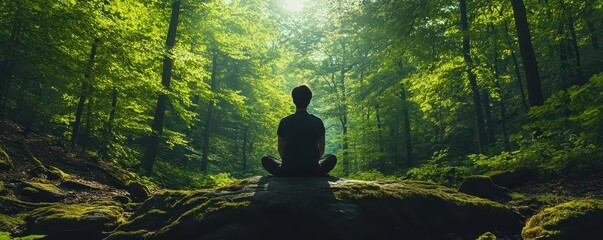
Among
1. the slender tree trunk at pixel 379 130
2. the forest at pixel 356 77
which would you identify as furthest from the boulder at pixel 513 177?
the slender tree trunk at pixel 379 130

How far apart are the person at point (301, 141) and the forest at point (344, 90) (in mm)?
764

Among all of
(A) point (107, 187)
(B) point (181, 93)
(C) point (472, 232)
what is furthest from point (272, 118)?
(C) point (472, 232)

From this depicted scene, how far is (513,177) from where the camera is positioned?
8.38m

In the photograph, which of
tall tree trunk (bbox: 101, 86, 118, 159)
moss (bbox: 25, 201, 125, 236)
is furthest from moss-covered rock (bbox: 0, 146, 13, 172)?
tall tree trunk (bbox: 101, 86, 118, 159)

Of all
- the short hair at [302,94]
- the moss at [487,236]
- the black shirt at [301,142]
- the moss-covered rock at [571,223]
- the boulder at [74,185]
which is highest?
the short hair at [302,94]

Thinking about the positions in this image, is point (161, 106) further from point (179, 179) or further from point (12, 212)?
point (12, 212)

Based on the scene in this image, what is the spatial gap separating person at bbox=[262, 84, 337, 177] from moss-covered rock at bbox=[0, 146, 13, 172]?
7233mm

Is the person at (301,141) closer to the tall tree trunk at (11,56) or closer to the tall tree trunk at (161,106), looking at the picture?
the tall tree trunk at (11,56)

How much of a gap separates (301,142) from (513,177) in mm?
5783

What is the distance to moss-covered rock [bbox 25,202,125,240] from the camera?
19.2 ft

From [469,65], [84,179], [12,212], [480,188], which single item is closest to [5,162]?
[84,179]

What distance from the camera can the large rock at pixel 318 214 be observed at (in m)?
4.26

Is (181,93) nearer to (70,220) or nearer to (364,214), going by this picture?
(70,220)

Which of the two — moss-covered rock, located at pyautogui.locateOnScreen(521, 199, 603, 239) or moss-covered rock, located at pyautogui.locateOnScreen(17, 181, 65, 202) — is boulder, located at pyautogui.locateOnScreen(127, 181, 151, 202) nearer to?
moss-covered rock, located at pyautogui.locateOnScreen(17, 181, 65, 202)
